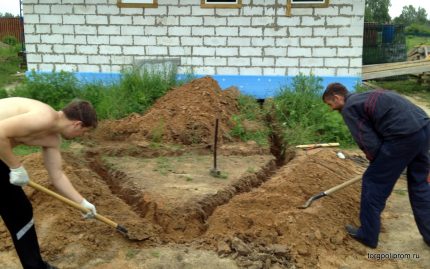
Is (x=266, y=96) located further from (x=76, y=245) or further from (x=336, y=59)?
(x=76, y=245)

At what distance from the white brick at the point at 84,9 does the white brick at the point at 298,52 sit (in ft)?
13.6

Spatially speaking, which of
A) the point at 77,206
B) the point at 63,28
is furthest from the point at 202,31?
the point at 77,206

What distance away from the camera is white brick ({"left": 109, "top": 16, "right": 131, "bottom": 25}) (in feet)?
30.9

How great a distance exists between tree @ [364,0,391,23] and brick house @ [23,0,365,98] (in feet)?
102

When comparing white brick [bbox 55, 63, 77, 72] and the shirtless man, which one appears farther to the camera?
white brick [bbox 55, 63, 77, 72]

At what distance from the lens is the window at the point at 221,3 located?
30.0 ft

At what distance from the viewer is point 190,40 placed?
941 cm

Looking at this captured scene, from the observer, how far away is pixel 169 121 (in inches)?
285

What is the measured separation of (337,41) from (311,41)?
1.68ft

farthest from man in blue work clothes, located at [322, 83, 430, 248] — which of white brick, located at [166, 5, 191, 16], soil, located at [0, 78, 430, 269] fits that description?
white brick, located at [166, 5, 191, 16]

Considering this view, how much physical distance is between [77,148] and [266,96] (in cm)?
432

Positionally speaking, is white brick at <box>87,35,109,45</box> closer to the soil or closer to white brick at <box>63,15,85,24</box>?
white brick at <box>63,15,85,24</box>

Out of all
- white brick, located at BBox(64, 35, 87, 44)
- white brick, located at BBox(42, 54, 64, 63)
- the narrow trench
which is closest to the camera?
A: the narrow trench

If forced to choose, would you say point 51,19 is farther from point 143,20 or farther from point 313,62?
point 313,62
